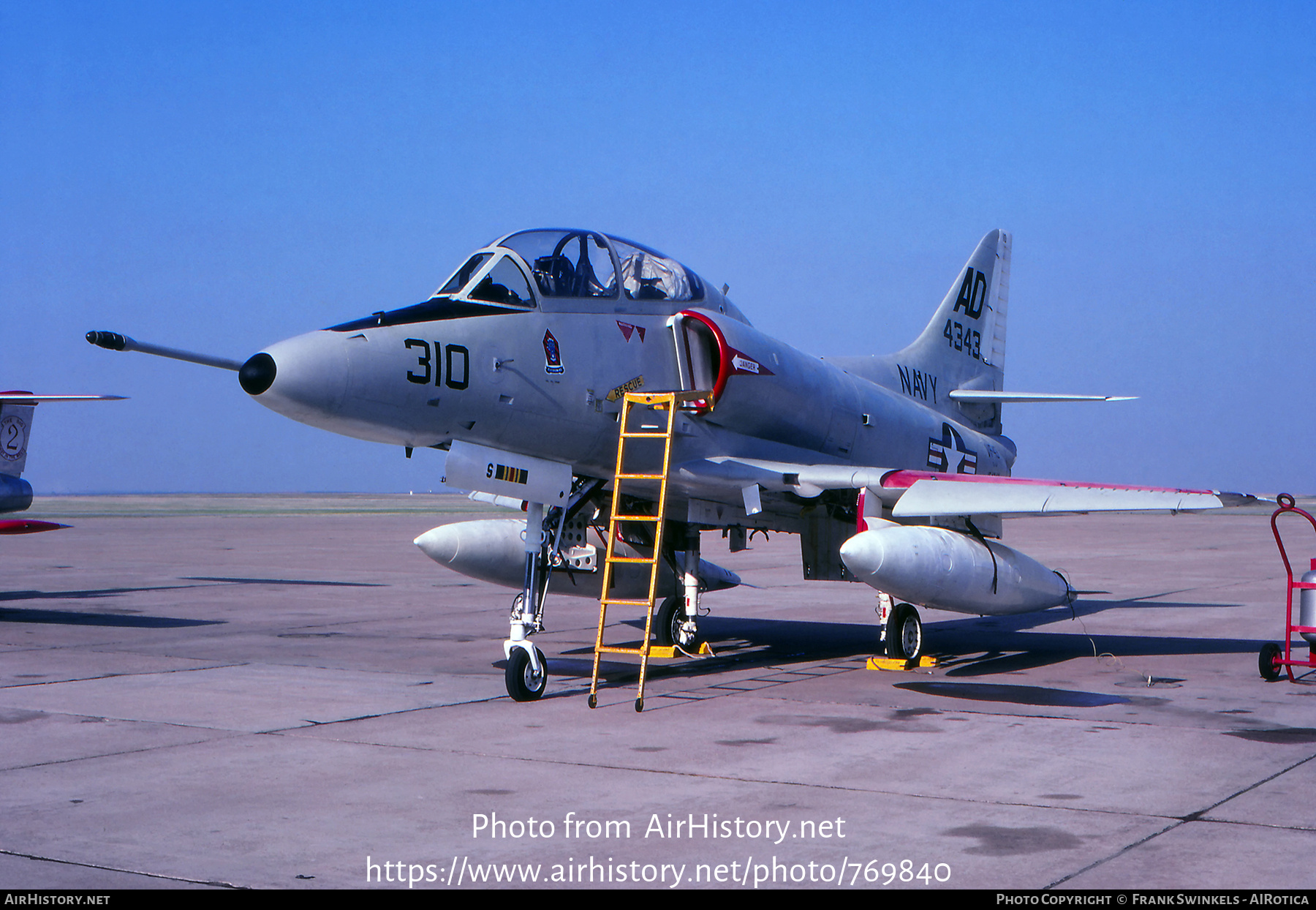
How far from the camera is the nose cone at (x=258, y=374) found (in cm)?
796

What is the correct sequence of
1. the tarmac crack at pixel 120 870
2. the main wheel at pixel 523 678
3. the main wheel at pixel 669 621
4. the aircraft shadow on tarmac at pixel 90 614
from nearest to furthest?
1. the tarmac crack at pixel 120 870
2. the main wheel at pixel 523 678
3. the main wheel at pixel 669 621
4. the aircraft shadow on tarmac at pixel 90 614

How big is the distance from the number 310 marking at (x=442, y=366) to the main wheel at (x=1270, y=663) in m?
7.11

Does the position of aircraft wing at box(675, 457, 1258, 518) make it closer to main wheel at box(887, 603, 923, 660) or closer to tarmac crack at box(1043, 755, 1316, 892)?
main wheel at box(887, 603, 923, 660)

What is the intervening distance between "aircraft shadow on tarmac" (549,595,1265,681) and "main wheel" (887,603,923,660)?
0.37 m

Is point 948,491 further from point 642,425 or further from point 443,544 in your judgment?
point 443,544

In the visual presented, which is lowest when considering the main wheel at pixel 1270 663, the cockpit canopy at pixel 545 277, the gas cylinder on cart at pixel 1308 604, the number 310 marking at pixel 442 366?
the main wheel at pixel 1270 663

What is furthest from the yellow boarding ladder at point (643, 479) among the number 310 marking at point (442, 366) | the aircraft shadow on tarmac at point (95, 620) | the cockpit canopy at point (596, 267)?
the aircraft shadow on tarmac at point (95, 620)

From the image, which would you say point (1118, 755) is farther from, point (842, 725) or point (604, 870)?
point (604, 870)

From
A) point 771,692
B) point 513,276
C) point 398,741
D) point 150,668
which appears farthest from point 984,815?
point 150,668

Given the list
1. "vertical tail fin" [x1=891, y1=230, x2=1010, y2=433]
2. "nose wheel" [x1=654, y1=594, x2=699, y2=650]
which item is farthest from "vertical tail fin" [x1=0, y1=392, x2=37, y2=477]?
"vertical tail fin" [x1=891, y1=230, x2=1010, y2=433]

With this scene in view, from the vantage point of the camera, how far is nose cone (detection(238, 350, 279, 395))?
26.1 feet

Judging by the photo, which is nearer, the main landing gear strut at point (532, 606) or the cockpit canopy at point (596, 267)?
the main landing gear strut at point (532, 606)

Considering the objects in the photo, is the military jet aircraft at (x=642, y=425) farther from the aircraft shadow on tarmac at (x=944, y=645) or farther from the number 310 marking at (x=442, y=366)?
the aircraft shadow on tarmac at (x=944, y=645)
